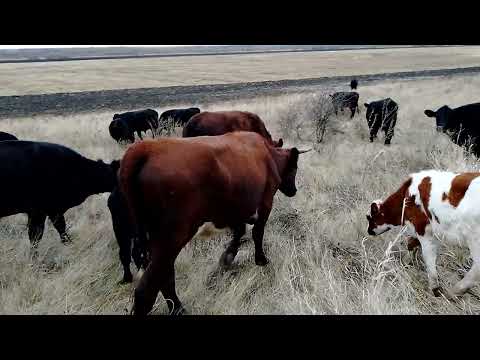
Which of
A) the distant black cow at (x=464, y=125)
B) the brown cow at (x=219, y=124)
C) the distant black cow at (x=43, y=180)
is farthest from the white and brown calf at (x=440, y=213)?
the distant black cow at (x=464, y=125)

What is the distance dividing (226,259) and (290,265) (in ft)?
2.44

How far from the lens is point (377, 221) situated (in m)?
4.84

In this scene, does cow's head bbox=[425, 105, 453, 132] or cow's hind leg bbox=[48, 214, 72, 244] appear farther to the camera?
cow's head bbox=[425, 105, 453, 132]

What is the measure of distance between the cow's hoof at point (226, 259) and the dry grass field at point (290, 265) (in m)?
0.11

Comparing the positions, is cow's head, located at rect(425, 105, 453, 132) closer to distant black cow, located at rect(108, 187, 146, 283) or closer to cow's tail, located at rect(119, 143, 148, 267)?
distant black cow, located at rect(108, 187, 146, 283)

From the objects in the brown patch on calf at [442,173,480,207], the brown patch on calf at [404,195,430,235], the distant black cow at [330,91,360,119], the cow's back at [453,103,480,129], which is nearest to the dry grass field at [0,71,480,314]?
the brown patch on calf at [404,195,430,235]

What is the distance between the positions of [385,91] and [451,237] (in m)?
22.0

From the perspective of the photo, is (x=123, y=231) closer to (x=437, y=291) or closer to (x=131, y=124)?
(x=437, y=291)

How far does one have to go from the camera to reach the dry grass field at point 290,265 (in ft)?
12.3

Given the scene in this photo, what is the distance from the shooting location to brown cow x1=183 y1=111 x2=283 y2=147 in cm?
827

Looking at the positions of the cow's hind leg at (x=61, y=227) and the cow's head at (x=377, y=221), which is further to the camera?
the cow's hind leg at (x=61, y=227)

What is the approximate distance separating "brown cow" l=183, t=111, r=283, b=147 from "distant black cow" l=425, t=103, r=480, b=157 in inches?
166

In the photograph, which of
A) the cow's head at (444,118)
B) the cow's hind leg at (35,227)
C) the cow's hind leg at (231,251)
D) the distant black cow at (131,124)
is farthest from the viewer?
the distant black cow at (131,124)

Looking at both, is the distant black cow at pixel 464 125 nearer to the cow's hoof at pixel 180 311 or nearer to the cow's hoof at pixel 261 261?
the cow's hoof at pixel 261 261
